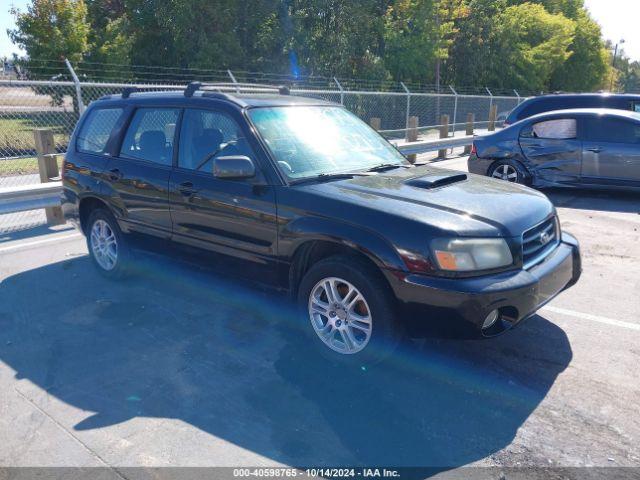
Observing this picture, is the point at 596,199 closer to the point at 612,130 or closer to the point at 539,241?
the point at 612,130

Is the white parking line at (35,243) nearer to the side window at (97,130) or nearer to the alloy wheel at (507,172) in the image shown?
the side window at (97,130)

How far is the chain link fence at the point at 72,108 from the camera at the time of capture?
30.5 feet

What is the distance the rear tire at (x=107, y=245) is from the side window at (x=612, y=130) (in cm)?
739

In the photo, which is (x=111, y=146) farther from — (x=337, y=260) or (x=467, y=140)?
(x=467, y=140)

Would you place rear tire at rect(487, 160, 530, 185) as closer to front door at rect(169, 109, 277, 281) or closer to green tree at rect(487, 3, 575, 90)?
front door at rect(169, 109, 277, 281)

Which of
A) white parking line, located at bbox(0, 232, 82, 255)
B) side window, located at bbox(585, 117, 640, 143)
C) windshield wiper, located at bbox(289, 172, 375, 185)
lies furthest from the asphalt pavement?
side window, located at bbox(585, 117, 640, 143)

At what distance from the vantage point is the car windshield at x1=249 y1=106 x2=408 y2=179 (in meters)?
4.07

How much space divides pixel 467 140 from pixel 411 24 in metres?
16.8

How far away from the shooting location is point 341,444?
2.95 metres

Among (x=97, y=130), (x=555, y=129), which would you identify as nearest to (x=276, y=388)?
(x=97, y=130)

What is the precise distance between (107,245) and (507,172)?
6883mm

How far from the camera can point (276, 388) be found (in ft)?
11.5

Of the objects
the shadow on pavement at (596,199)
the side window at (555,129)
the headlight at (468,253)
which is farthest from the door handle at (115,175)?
the side window at (555,129)

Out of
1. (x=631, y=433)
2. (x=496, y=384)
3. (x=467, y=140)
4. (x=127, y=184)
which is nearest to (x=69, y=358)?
(x=127, y=184)
